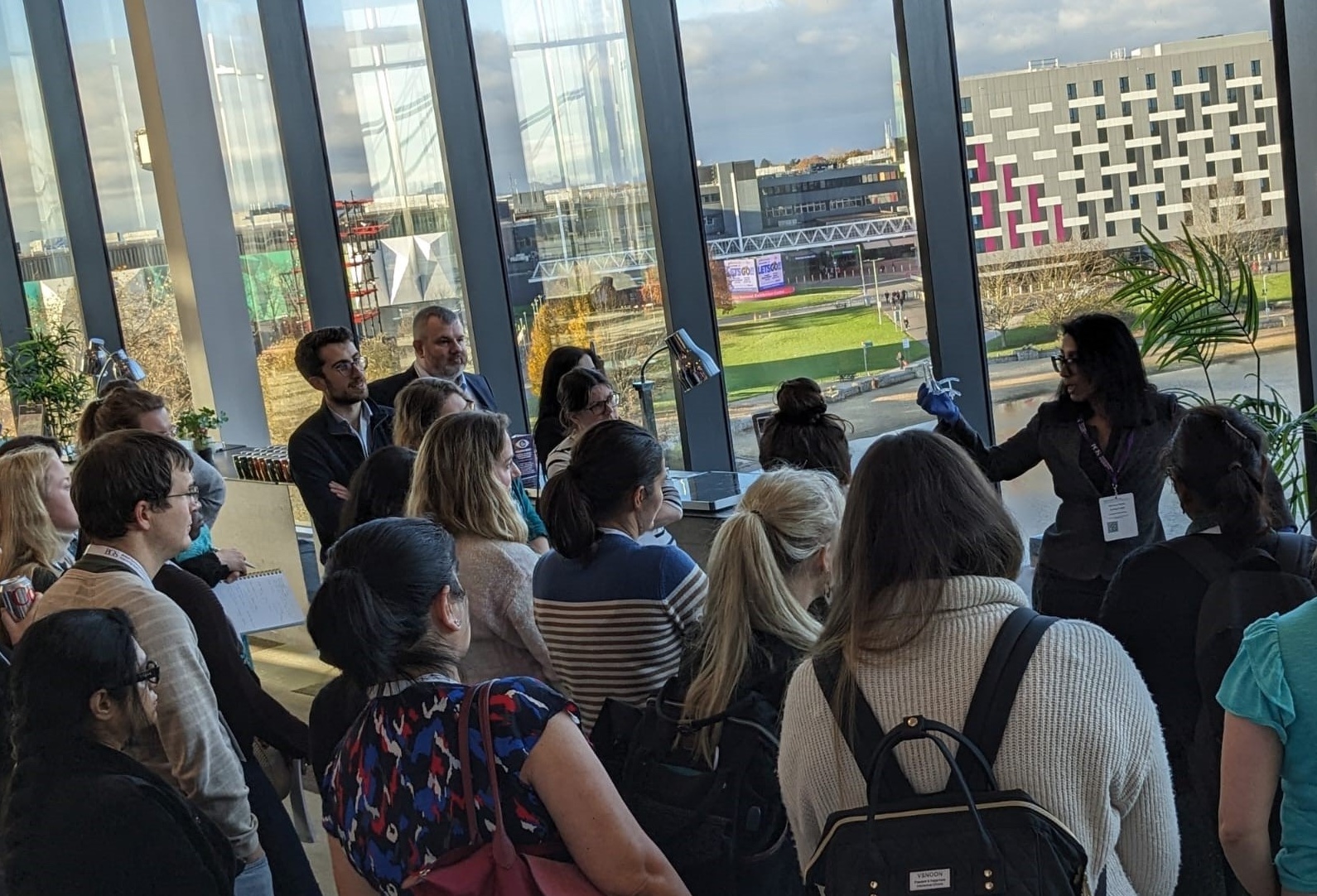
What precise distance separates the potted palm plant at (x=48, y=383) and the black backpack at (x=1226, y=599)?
27.4 feet

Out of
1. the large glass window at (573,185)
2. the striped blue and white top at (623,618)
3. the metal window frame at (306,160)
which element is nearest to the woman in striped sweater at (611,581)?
the striped blue and white top at (623,618)

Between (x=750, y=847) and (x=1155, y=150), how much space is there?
3097 mm

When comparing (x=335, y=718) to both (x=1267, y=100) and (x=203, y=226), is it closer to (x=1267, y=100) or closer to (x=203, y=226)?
(x=1267, y=100)

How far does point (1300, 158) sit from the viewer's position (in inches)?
145

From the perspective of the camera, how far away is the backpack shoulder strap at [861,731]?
147cm

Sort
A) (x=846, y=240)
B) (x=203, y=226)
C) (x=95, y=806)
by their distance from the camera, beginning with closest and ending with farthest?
(x=95, y=806), (x=846, y=240), (x=203, y=226)

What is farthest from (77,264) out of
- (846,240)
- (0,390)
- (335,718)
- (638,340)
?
(335,718)

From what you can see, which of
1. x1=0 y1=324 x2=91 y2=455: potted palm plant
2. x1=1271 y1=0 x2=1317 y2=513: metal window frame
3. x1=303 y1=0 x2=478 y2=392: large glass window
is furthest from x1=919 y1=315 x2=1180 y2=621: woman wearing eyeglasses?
x1=0 y1=324 x2=91 y2=455: potted palm plant

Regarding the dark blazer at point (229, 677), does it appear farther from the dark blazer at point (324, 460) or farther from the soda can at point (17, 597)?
the dark blazer at point (324, 460)

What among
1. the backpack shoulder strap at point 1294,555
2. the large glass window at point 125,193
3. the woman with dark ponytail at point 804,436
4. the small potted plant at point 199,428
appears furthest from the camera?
the large glass window at point 125,193

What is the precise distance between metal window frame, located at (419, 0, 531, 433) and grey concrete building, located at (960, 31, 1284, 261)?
9.06 feet

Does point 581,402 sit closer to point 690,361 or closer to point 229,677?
point 690,361

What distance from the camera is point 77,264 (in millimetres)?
9930

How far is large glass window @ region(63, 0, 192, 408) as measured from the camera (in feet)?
28.9
